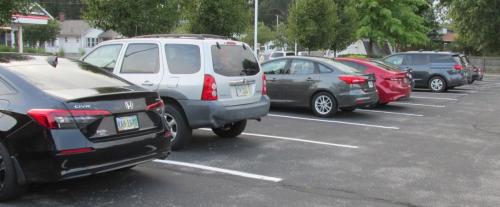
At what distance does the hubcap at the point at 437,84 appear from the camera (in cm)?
2070

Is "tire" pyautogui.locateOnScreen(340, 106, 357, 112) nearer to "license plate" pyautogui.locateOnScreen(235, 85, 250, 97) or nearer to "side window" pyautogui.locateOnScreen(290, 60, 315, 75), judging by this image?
"side window" pyautogui.locateOnScreen(290, 60, 315, 75)

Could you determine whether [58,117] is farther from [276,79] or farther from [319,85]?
[276,79]

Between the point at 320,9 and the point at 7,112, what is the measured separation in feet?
65.0

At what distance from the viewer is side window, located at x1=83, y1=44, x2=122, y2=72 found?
28.4 ft

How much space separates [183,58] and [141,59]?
2.51ft

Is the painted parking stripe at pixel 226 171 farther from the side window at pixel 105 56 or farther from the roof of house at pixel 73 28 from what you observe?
the roof of house at pixel 73 28

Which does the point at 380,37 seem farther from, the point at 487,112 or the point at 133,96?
the point at 133,96

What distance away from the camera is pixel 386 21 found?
33094mm

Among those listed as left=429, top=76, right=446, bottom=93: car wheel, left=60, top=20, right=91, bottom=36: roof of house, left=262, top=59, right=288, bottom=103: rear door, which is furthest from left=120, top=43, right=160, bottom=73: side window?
left=60, top=20, right=91, bottom=36: roof of house

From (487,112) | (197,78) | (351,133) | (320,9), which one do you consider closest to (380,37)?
(320,9)

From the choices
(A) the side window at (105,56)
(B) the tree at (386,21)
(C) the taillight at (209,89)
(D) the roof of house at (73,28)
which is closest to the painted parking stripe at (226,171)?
(C) the taillight at (209,89)

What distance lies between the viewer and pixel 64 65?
20.5 ft

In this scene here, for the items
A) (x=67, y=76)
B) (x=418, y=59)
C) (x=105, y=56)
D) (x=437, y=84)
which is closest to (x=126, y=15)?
(x=105, y=56)

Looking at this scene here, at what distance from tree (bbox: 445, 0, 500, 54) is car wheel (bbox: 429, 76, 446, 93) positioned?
66.0 feet
